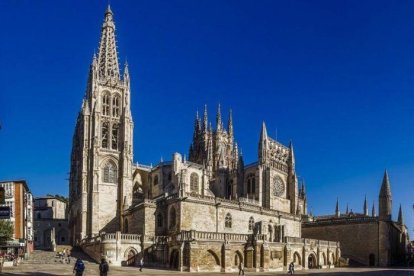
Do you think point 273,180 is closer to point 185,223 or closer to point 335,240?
point 335,240

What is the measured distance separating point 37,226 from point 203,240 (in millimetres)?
50532

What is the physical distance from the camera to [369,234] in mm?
66625

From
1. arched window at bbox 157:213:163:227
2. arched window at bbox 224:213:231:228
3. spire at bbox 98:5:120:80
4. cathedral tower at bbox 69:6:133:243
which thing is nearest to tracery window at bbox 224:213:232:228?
arched window at bbox 224:213:231:228

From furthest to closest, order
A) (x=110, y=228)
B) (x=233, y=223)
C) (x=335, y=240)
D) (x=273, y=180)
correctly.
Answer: (x=273, y=180) < (x=335, y=240) < (x=110, y=228) < (x=233, y=223)

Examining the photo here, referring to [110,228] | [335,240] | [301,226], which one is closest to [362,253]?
[335,240]

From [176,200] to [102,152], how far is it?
19970 mm

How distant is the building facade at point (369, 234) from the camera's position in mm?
65500

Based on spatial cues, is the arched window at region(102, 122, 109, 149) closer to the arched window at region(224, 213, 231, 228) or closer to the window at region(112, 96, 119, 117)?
the window at region(112, 96, 119, 117)

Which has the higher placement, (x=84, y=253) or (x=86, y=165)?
(x=86, y=165)

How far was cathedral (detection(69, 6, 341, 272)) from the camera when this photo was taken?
1897 inches

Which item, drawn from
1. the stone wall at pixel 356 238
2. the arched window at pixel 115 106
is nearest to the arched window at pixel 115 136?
the arched window at pixel 115 106

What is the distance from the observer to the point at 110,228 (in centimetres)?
6481

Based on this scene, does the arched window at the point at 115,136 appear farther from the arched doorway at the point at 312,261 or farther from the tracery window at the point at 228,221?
the arched doorway at the point at 312,261

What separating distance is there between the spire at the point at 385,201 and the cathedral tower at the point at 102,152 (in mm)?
34401
